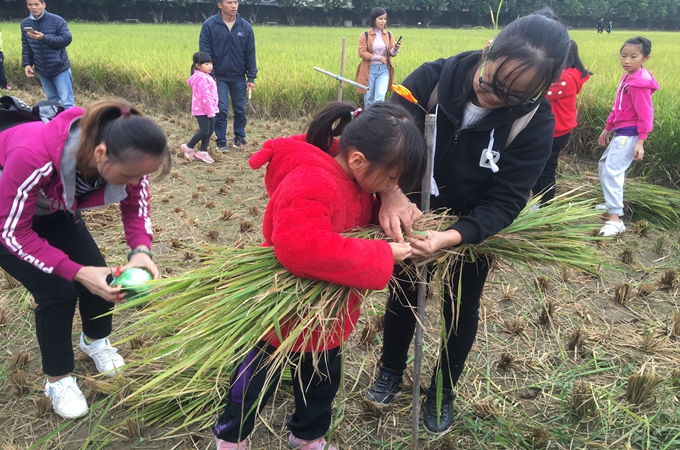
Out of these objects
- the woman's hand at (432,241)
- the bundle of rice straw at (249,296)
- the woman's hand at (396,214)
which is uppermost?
the woman's hand at (396,214)

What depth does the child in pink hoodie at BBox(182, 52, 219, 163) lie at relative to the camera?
206 inches

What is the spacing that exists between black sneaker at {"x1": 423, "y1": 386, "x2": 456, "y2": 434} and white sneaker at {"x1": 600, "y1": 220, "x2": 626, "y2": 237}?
8.30ft

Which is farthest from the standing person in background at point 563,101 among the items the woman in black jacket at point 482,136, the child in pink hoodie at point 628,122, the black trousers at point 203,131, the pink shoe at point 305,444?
the black trousers at point 203,131

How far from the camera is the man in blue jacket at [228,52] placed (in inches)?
219

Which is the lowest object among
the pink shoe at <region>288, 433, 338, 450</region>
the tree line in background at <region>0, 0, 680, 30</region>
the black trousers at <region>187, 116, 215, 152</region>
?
the pink shoe at <region>288, 433, 338, 450</region>

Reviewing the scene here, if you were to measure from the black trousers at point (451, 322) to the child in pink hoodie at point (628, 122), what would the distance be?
2436 mm

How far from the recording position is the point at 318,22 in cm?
3738

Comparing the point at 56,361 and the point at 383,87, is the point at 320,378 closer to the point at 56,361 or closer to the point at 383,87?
the point at 56,361

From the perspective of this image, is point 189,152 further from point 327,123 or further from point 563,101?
point 327,123

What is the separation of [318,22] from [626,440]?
3944 cm

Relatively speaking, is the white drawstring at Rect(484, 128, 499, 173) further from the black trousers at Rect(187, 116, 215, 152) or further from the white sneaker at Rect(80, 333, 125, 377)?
the black trousers at Rect(187, 116, 215, 152)

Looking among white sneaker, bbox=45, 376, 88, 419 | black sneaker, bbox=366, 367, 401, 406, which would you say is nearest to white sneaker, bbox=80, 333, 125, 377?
white sneaker, bbox=45, 376, 88, 419

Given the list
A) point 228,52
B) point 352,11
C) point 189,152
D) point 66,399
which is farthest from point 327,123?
point 352,11

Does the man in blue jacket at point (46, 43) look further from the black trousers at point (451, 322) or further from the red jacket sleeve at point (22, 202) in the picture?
the black trousers at point (451, 322)
